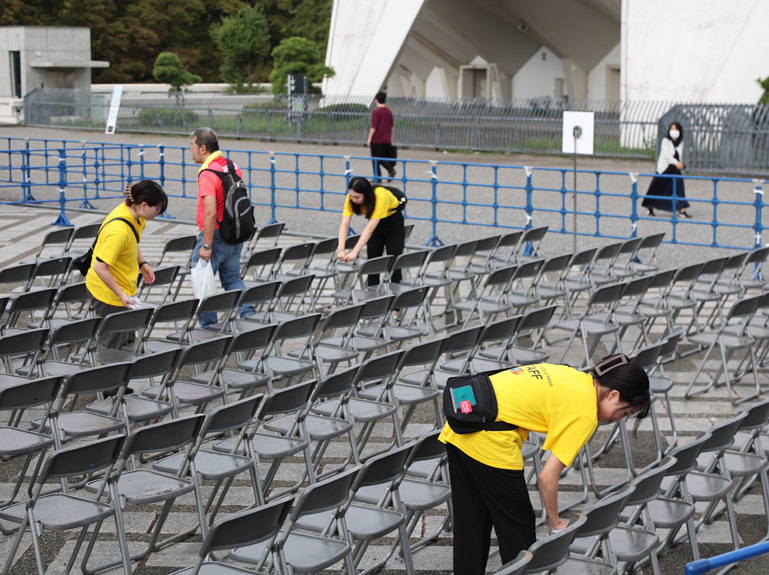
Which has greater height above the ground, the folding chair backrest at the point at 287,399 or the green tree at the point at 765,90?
the green tree at the point at 765,90

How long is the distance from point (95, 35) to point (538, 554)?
49.5m

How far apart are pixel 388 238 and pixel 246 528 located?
579 centimetres

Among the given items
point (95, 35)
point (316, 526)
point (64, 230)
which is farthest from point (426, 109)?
point (95, 35)

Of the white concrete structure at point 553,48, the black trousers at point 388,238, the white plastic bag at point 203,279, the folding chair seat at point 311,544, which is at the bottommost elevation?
the folding chair seat at point 311,544

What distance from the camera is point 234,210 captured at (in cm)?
842

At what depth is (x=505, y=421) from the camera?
398 centimetres

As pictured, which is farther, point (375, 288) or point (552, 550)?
point (375, 288)

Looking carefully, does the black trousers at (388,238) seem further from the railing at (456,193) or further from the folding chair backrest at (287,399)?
the folding chair backrest at (287,399)

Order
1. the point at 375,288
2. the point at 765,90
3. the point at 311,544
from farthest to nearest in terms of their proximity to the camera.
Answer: the point at 765,90 < the point at 375,288 < the point at 311,544

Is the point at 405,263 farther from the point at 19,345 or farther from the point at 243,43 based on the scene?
the point at 243,43

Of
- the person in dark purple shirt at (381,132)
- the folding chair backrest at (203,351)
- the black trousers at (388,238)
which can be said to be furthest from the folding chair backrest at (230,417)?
the person in dark purple shirt at (381,132)

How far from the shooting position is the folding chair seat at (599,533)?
3.97 m

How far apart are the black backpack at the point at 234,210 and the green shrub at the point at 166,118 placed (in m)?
22.5

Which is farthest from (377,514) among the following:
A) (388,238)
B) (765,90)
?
(765,90)
